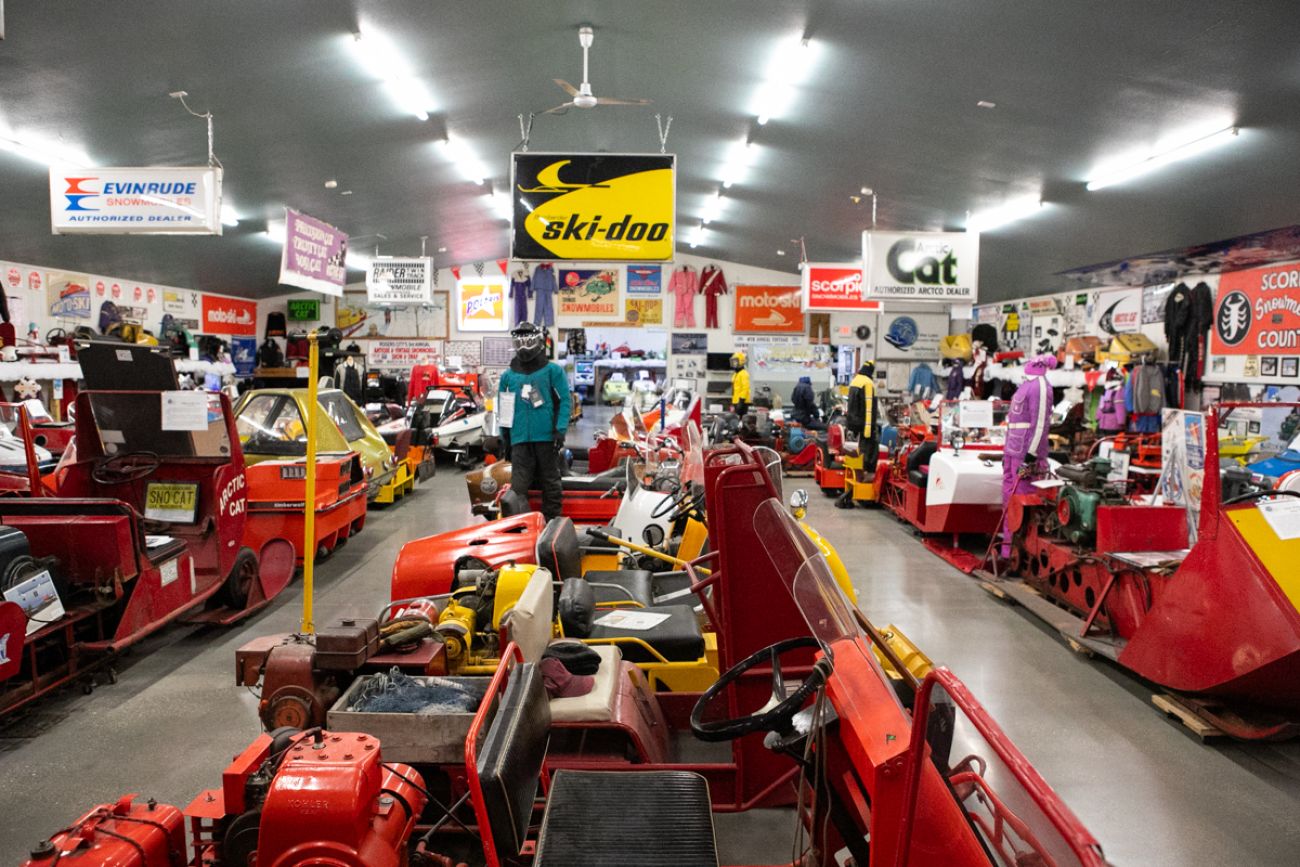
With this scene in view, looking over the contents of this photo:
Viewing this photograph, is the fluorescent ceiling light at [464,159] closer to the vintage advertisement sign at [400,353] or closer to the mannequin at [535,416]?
the mannequin at [535,416]

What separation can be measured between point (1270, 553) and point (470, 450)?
1158cm

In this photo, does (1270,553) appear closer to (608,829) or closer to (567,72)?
(608,829)

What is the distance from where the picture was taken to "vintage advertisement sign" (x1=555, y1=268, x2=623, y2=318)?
61.2 feet

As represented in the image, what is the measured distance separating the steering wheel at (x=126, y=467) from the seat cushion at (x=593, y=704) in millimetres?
3704

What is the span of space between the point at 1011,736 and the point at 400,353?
675 inches

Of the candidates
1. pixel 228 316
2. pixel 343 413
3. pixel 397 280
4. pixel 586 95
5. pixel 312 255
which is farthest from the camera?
pixel 228 316

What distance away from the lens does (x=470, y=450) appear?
44.8ft

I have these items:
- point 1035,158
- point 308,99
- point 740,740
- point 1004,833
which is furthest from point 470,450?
point 1004,833

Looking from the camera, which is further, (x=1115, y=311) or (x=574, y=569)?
(x=1115, y=311)

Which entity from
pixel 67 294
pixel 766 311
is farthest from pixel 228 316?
pixel 766 311

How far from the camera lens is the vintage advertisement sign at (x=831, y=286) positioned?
1177 centimetres

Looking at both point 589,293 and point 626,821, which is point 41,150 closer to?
point 626,821

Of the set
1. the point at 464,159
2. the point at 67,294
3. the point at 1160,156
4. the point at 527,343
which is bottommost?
the point at 527,343

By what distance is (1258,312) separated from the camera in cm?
884
